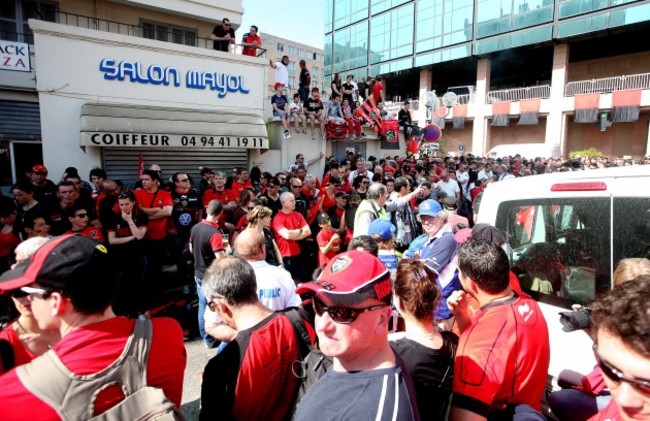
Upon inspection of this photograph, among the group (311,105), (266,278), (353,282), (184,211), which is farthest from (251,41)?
(353,282)

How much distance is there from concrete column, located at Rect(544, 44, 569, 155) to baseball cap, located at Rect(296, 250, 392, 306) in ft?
107

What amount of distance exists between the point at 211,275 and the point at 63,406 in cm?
98

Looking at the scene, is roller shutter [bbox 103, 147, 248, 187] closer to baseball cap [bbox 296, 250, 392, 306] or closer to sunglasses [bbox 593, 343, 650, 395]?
baseball cap [bbox 296, 250, 392, 306]

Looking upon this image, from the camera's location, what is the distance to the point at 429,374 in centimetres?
165

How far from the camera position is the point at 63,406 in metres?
1.24

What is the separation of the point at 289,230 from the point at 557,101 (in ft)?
100

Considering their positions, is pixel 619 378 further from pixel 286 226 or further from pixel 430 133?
pixel 430 133

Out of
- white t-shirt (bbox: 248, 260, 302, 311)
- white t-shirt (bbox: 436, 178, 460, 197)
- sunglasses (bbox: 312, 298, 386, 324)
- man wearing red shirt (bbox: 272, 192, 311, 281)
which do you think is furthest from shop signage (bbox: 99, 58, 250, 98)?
sunglasses (bbox: 312, 298, 386, 324)

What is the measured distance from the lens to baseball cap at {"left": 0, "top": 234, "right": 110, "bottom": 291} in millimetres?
1437

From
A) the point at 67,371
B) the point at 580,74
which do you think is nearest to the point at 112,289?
the point at 67,371

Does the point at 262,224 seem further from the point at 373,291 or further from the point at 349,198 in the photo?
the point at 373,291

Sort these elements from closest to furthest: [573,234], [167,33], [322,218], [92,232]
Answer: [573,234] < [92,232] < [322,218] < [167,33]

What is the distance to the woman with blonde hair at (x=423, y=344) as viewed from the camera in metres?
1.64

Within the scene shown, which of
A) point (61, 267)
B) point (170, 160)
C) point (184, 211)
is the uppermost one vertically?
point (170, 160)
